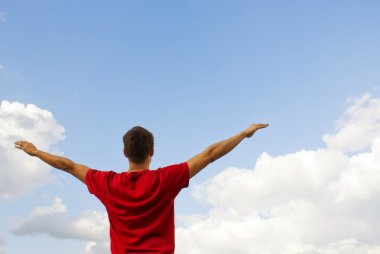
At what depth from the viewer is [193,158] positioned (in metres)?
7.38

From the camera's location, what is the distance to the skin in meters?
7.31

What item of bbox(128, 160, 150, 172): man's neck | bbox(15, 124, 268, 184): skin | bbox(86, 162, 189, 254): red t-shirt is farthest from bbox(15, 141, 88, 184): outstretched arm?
bbox(128, 160, 150, 172): man's neck

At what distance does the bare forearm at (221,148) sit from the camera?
24.2 ft

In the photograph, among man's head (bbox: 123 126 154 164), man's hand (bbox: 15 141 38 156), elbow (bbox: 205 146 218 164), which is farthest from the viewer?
man's hand (bbox: 15 141 38 156)

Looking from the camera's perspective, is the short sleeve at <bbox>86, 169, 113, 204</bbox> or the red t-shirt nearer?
the red t-shirt

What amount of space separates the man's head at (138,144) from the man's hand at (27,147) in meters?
2.10

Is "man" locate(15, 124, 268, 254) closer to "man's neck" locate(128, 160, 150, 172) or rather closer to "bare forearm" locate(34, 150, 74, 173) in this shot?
"man's neck" locate(128, 160, 150, 172)

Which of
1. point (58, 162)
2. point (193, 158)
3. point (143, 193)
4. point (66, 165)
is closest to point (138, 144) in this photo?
point (143, 193)

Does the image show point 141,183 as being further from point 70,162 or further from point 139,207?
point 70,162

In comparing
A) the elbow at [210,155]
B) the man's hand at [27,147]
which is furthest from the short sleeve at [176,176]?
the man's hand at [27,147]

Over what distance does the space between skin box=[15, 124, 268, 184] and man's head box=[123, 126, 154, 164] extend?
0.08 meters

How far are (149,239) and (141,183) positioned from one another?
0.79 metres

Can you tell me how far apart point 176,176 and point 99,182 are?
120 centimetres

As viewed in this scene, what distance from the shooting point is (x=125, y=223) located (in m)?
7.05
